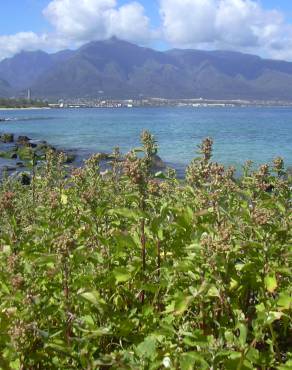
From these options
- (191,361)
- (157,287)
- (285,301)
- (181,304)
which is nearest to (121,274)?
(157,287)

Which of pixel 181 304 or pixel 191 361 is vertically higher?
pixel 181 304

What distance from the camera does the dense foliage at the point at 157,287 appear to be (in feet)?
11.8

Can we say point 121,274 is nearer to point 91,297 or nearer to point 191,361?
point 91,297

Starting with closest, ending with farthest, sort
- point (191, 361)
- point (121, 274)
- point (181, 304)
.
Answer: point (191, 361) → point (181, 304) → point (121, 274)

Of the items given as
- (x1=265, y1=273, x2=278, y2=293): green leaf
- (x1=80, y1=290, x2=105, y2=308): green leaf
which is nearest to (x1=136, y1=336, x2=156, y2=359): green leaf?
(x1=80, y1=290, x2=105, y2=308): green leaf

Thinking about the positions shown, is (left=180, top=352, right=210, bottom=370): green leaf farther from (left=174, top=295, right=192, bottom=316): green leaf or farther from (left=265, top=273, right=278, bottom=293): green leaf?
(left=265, top=273, right=278, bottom=293): green leaf

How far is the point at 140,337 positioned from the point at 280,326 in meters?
1.41

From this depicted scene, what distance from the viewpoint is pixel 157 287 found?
4395 millimetres

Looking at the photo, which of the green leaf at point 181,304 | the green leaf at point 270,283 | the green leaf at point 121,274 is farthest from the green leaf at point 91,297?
the green leaf at point 270,283

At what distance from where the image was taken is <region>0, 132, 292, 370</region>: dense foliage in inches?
→ 142

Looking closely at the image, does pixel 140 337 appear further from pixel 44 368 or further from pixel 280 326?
pixel 280 326

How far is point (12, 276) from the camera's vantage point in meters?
3.57

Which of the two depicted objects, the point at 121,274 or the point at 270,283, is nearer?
the point at 270,283

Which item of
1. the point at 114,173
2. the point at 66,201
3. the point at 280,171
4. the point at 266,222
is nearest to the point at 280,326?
the point at 266,222
